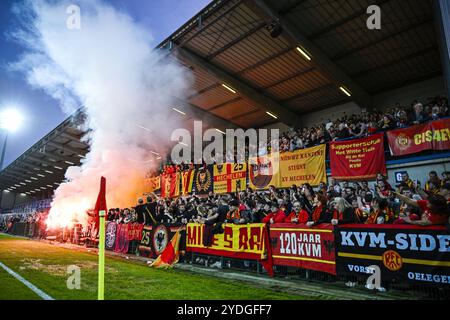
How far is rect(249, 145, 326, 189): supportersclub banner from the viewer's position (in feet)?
35.4

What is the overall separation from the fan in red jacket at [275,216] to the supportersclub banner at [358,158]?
4.09 meters

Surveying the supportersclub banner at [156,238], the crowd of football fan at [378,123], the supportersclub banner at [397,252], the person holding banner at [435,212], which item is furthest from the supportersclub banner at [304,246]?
the crowd of football fan at [378,123]

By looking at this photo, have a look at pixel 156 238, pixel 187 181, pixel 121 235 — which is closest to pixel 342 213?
pixel 156 238

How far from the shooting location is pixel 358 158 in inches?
389

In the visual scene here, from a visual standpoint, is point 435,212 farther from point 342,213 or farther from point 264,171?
point 264,171

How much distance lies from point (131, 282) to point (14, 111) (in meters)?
32.3

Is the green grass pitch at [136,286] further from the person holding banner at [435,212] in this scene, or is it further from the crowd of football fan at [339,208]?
the person holding banner at [435,212]

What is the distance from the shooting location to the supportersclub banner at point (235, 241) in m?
6.57

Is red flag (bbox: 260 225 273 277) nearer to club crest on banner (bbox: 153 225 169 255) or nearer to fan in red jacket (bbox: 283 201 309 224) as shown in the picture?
fan in red jacket (bbox: 283 201 309 224)

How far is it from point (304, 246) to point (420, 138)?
5.88m

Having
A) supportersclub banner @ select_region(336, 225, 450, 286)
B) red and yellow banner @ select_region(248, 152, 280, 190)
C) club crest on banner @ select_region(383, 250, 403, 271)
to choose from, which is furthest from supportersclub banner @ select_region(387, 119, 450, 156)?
club crest on banner @ select_region(383, 250, 403, 271)

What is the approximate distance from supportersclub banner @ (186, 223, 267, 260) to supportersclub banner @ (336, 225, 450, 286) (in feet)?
6.15

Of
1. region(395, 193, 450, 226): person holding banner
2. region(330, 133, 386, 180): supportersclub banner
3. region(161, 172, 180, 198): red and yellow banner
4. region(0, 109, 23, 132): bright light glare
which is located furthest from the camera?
region(0, 109, 23, 132): bright light glare

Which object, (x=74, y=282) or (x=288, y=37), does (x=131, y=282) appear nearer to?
(x=74, y=282)
